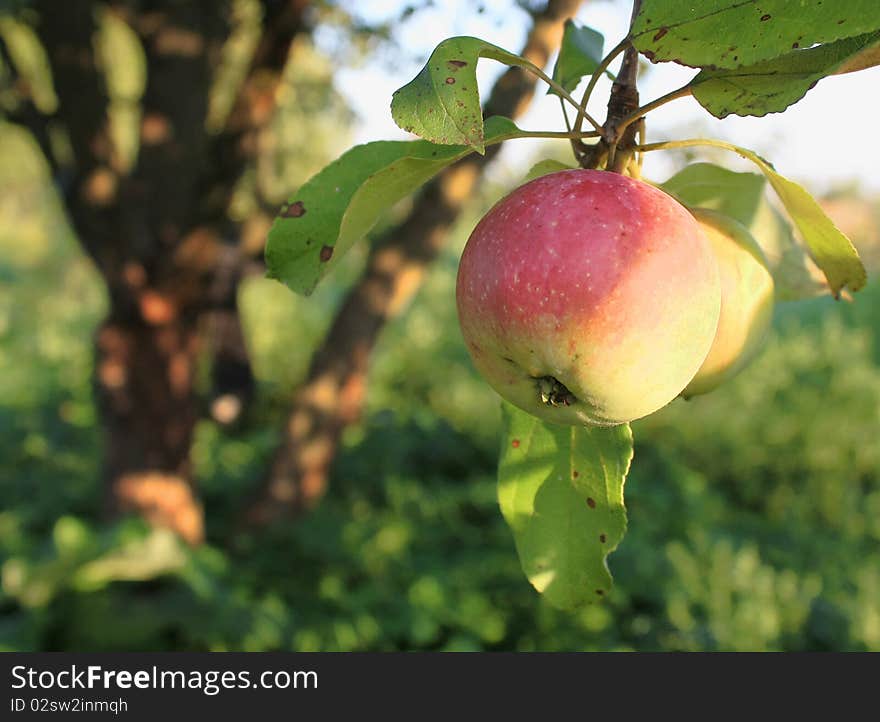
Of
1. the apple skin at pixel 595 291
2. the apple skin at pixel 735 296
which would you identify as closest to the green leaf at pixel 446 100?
the apple skin at pixel 595 291

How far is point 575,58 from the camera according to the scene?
0.71 meters

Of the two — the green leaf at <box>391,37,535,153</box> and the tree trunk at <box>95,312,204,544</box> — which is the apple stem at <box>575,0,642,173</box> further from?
the tree trunk at <box>95,312,204,544</box>

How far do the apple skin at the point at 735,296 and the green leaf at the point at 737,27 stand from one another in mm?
114

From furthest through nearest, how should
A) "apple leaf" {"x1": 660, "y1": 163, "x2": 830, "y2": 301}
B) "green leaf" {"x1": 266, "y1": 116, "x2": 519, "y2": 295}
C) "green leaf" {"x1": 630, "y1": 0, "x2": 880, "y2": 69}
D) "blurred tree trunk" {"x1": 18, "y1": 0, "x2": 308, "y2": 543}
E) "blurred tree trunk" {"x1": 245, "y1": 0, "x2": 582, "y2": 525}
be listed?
"blurred tree trunk" {"x1": 245, "y1": 0, "x2": 582, "y2": 525} → "blurred tree trunk" {"x1": 18, "y1": 0, "x2": 308, "y2": 543} → "apple leaf" {"x1": 660, "y1": 163, "x2": 830, "y2": 301} → "green leaf" {"x1": 266, "y1": 116, "x2": 519, "y2": 295} → "green leaf" {"x1": 630, "y1": 0, "x2": 880, "y2": 69}

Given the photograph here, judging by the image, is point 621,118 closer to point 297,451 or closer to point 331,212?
point 331,212

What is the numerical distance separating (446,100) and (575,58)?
30 centimetres

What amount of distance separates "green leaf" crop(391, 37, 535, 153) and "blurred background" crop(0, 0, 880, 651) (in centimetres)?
94

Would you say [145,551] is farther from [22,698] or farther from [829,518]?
[829,518]

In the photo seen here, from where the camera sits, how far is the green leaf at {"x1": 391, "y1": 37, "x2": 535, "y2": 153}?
445 millimetres

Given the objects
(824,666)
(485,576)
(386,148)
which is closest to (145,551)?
(485,576)

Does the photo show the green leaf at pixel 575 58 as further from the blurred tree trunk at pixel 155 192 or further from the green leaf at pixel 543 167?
the blurred tree trunk at pixel 155 192

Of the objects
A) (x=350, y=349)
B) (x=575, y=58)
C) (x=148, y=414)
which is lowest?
(x=575, y=58)

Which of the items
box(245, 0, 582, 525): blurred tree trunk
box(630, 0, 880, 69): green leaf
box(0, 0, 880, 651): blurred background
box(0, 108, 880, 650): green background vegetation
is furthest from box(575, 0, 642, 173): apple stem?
box(0, 108, 880, 650): green background vegetation

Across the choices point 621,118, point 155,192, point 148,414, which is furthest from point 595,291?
point 148,414
